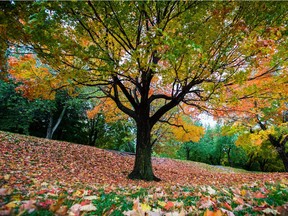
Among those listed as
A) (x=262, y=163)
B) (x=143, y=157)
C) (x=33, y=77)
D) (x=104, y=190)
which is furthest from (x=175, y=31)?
(x=262, y=163)

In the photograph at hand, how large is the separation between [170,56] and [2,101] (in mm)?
16001

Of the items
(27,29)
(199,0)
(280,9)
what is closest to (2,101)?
(27,29)

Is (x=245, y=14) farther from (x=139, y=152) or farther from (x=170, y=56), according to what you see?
(x=139, y=152)

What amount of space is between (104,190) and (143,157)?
356 cm

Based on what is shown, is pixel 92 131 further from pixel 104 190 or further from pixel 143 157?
pixel 104 190

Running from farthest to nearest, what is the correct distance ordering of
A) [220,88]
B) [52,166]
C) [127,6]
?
[52,166] < [220,88] < [127,6]

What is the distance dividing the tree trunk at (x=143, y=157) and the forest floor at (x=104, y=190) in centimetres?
50

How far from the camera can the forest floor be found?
6.29ft

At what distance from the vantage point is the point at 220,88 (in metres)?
5.95

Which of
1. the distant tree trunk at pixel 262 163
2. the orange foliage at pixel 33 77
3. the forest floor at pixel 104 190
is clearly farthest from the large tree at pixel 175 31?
the distant tree trunk at pixel 262 163

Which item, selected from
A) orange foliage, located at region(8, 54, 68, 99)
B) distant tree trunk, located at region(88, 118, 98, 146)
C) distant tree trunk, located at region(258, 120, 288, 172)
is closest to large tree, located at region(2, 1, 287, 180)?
orange foliage, located at region(8, 54, 68, 99)

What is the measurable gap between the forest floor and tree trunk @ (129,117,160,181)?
1.63 ft

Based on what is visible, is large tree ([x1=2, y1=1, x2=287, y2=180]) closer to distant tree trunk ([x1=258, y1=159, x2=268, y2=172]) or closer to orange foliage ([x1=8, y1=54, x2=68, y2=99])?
orange foliage ([x1=8, y1=54, x2=68, y2=99])

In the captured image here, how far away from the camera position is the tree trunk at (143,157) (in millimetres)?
7297
